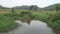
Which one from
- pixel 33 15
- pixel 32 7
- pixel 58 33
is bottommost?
pixel 58 33

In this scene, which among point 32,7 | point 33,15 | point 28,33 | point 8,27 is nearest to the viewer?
point 28,33

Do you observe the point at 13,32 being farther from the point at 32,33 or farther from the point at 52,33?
the point at 52,33

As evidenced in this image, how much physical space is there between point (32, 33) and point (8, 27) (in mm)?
4792

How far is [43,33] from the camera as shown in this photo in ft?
86.0

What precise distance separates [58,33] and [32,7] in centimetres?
6426

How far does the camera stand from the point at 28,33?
2591 centimetres

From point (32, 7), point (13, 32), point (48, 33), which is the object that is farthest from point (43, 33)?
point (32, 7)

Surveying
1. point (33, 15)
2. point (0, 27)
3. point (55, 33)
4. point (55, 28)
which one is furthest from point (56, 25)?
point (33, 15)

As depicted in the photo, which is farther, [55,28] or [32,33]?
[55,28]

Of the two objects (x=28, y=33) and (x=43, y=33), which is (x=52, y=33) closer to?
(x=43, y=33)

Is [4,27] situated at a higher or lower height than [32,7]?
lower

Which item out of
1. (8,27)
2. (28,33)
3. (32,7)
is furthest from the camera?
(32,7)

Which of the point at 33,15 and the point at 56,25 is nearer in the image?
the point at 56,25

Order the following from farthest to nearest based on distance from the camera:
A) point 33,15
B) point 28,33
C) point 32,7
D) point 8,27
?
point 32,7 < point 33,15 < point 8,27 < point 28,33
